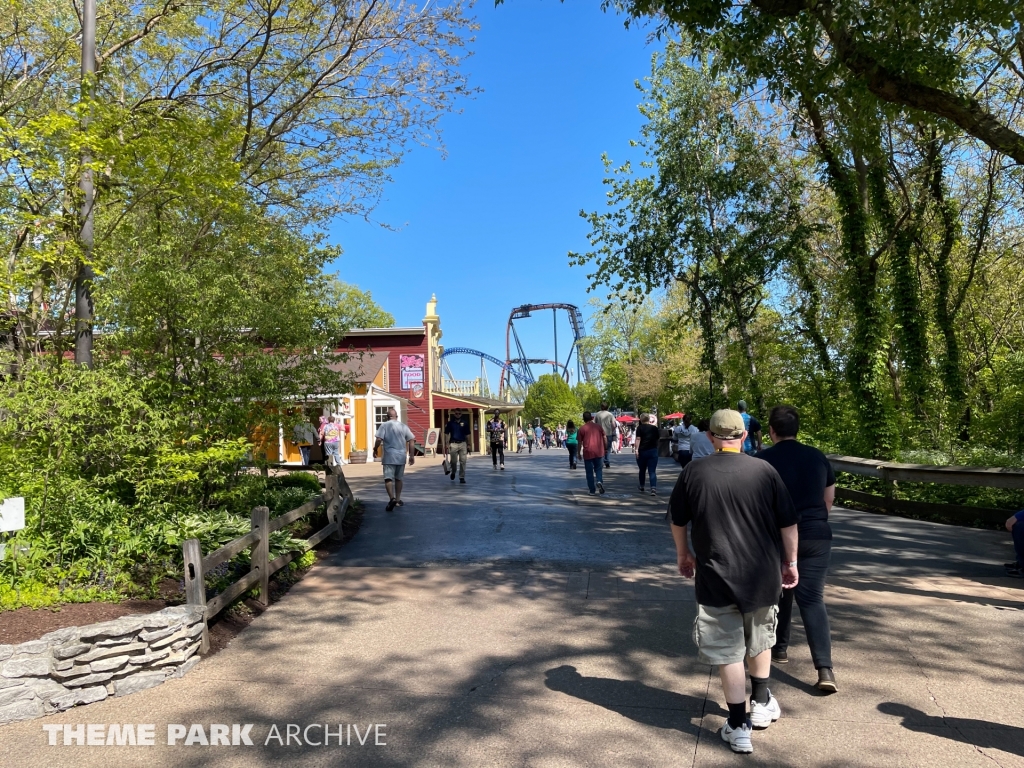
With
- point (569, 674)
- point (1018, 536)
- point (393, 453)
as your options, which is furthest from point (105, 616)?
point (1018, 536)

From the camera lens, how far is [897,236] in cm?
1493

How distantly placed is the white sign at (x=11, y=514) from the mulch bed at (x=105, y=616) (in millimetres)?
577

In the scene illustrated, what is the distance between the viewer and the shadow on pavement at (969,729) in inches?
140

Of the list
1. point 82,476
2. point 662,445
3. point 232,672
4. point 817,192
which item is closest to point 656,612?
point 232,672

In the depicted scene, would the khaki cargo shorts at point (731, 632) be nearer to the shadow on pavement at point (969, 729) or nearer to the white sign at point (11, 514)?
the shadow on pavement at point (969, 729)

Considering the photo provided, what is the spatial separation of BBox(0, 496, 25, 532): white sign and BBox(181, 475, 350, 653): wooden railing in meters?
1.09

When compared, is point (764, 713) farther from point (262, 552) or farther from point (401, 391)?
point (401, 391)

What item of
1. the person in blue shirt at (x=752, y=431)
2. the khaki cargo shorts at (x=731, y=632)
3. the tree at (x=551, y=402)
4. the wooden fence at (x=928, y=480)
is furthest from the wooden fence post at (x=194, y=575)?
the tree at (x=551, y=402)

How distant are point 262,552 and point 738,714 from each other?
428 cm

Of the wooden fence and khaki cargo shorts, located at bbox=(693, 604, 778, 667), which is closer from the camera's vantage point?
khaki cargo shorts, located at bbox=(693, 604, 778, 667)

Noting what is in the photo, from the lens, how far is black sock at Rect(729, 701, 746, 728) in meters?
3.54

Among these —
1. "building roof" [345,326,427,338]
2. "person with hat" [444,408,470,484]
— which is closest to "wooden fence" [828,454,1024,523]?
"person with hat" [444,408,470,484]

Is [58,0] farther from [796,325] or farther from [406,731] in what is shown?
[796,325]

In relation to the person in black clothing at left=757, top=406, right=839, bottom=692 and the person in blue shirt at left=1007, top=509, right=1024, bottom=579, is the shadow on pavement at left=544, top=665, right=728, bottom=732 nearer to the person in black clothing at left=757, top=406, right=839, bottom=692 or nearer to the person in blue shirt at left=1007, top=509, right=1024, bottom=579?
the person in black clothing at left=757, top=406, right=839, bottom=692
